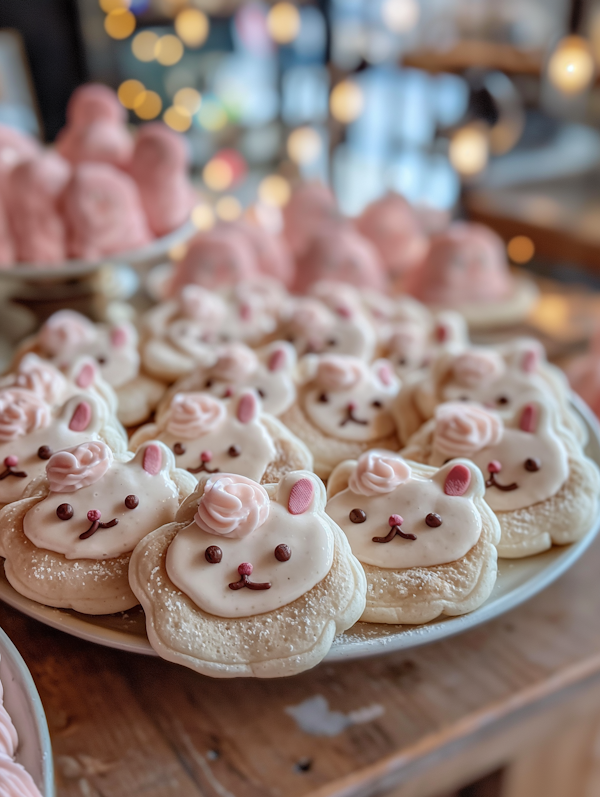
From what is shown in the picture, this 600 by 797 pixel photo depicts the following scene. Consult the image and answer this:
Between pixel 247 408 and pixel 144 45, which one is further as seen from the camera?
pixel 144 45

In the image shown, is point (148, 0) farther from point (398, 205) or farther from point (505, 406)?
point (505, 406)

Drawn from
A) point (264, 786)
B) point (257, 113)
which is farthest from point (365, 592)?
point (257, 113)

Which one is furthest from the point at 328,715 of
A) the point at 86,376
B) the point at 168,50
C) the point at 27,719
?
the point at 168,50

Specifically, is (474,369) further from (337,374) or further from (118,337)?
(118,337)

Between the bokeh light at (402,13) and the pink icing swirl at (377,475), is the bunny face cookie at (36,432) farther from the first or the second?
the bokeh light at (402,13)

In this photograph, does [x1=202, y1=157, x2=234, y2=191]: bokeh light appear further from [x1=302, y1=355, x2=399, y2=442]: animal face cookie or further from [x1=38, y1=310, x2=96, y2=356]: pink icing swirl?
[x1=302, y1=355, x2=399, y2=442]: animal face cookie

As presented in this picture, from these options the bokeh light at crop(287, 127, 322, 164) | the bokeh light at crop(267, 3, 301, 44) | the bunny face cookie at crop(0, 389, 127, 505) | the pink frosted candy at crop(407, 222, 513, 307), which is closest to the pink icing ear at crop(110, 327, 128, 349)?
the bunny face cookie at crop(0, 389, 127, 505)
